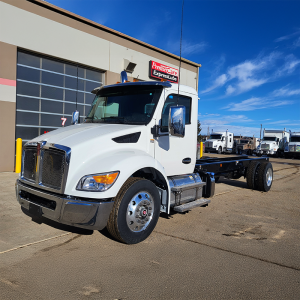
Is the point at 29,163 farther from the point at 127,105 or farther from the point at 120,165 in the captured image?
the point at 127,105

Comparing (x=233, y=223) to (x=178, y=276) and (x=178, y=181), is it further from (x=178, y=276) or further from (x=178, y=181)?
(x=178, y=276)

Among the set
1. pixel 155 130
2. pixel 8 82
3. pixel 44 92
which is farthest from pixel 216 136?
pixel 155 130

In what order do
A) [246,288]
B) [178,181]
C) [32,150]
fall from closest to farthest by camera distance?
[246,288] < [32,150] < [178,181]

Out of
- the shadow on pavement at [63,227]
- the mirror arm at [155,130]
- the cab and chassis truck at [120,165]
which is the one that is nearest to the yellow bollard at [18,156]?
the shadow on pavement at [63,227]

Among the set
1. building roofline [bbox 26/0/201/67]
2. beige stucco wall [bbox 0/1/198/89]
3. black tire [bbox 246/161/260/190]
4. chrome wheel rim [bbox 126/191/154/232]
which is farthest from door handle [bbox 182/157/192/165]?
building roofline [bbox 26/0/201/67]

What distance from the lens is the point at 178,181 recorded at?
195 inches

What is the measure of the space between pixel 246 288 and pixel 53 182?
258 cm

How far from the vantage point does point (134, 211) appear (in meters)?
3.88

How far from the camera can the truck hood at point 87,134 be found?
372cm

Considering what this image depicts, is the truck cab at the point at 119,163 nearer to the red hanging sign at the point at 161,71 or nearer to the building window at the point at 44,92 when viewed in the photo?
the building window at the point at 44,92

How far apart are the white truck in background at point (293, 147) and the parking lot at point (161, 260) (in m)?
23.8

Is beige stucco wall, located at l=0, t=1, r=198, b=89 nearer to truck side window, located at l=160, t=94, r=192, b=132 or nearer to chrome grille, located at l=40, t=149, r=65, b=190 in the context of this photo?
truck side window, located at l=160, t=94, r=192, b=132

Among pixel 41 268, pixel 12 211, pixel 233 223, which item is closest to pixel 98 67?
pixel 12 211

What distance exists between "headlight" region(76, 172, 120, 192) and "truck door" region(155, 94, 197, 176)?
4.17 feet
